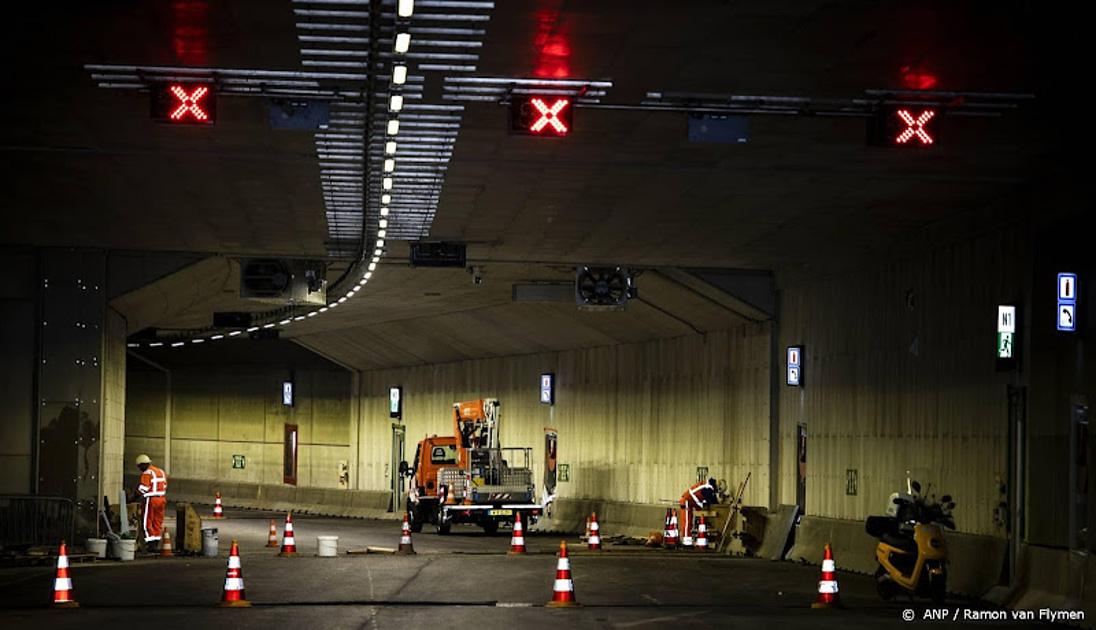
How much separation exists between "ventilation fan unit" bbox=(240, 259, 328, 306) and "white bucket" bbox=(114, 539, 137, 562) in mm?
5905

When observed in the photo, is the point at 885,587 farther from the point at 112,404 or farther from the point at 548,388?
the point at 548,388

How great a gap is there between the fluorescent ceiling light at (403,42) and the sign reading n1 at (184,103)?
8.00ft

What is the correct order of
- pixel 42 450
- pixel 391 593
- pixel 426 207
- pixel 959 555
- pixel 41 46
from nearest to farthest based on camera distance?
pixel 41 46 → pixel 391 593 → pixel 959 555 → pixel 426 207 → pixel 42 450

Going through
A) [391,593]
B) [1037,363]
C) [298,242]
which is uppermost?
[298,242]

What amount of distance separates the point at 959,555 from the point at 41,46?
1405 centimetres

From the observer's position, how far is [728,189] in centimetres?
2384

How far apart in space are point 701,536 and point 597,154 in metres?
14.2

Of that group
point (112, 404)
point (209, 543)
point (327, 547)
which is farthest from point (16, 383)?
point (327, 547)

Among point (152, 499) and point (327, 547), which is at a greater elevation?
point (152, 499)

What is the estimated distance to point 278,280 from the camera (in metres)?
33.3

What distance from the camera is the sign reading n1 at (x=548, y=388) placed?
46875mm

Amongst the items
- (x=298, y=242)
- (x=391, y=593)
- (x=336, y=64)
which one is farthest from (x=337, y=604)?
(x=298, y=242)

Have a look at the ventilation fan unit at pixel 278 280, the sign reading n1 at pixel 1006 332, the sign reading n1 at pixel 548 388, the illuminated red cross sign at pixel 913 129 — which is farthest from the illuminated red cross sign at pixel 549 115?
the sign reading n1 at pixel 548 388

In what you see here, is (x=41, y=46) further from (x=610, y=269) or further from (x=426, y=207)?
(x=610, y=269)
